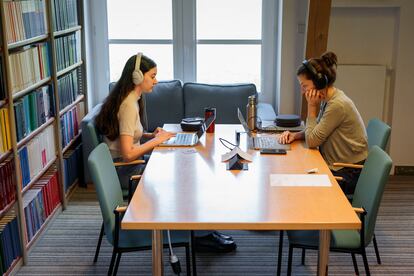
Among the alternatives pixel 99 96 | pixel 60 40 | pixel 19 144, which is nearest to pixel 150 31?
pixel 99 96

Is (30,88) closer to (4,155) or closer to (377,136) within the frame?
(4,155)

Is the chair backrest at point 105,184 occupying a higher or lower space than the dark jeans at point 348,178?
higher

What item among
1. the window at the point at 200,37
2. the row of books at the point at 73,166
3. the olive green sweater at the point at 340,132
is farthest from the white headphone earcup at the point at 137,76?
the window at the point at 200,37

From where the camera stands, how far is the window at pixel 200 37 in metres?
5.47

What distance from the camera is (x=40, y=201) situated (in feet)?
13.0

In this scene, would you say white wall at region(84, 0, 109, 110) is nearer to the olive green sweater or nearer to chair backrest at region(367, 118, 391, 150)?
the olive green sweater

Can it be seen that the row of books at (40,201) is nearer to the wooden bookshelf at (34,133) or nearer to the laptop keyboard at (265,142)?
the wooden bookshelf at (34,133)

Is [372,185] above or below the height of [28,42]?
below

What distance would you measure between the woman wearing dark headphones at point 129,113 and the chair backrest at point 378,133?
1.35 metres

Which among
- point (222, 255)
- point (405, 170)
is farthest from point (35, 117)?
point (405, 170)

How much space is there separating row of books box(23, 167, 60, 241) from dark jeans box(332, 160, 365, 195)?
2.02 metres

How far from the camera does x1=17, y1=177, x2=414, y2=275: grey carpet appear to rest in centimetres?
355

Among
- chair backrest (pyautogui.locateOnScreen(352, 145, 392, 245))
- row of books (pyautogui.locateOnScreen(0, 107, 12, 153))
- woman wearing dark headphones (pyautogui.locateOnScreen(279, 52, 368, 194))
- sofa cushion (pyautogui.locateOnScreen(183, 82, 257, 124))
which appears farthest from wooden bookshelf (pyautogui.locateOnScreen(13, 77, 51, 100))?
chair backrest (pyautogui.locateOnScreen(352, 145, 392, 245))

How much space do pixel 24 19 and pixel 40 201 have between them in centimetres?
126
